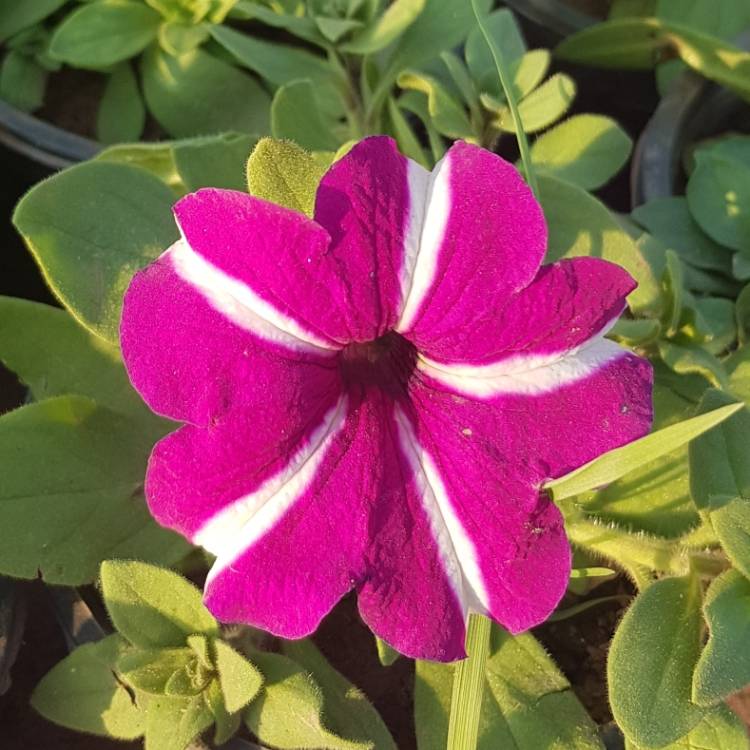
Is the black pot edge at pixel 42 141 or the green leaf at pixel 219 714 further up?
the black pot edge at pixel 42 141

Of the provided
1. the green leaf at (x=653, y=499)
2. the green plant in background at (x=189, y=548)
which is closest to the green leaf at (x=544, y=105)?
the green plant in background at (x=189, y=548)

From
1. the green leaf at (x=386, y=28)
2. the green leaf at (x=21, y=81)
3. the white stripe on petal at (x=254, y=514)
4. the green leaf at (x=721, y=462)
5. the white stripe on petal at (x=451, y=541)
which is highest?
the green leaf at (x=386, y=28)

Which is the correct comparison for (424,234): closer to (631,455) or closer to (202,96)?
(631,455)

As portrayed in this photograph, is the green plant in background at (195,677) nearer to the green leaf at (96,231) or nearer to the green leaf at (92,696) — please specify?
the green leaf at (92,696)

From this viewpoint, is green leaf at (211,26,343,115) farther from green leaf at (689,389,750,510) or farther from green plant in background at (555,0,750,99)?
green leaf at (689,389,750,510)

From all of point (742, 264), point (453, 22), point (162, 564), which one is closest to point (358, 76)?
point (453, 22)

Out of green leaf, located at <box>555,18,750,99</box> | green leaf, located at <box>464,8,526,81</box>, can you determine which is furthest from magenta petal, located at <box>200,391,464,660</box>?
green leaf, located at <box>555,18,750,99</box>
